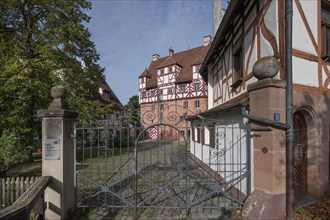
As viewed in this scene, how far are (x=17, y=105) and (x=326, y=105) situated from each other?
12.3m

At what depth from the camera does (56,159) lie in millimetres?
4191

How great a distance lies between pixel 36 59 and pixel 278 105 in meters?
10.7

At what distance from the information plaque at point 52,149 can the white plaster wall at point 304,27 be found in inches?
226

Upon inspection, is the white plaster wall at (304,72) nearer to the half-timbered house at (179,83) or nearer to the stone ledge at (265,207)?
the stone ledge at (265,207)

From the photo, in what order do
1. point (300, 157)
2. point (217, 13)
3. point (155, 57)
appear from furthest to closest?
point (155, 57)
point (217, 13)
point (300, 157)

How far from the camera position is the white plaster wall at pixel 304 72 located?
4.46 m

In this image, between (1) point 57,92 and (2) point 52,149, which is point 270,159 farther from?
(1) point 57,92

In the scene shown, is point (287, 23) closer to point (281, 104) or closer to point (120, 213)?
point (281, 104)

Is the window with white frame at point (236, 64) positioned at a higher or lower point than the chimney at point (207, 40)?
lower

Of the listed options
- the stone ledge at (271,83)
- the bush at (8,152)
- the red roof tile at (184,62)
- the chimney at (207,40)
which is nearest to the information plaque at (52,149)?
the bush at (8,152)

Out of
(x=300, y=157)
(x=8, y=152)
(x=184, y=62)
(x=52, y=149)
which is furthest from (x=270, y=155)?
(x=184, y=62)

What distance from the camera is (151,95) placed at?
31.4 meters

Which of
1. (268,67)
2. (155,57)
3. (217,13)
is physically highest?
(155,57)


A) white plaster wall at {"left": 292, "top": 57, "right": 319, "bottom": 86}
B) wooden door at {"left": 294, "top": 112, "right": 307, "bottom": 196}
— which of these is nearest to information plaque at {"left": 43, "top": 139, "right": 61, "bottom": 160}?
white plaster wall at {"left": 292, "top": 57, "right": 319, "bottom": 86}
